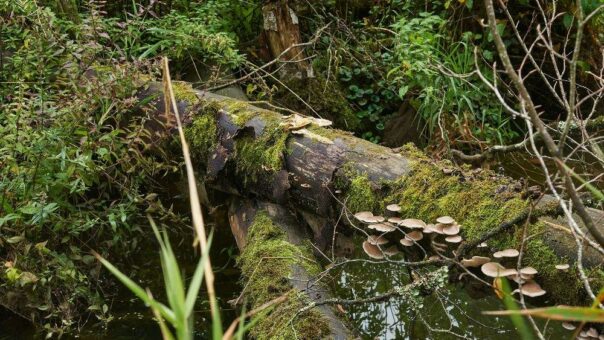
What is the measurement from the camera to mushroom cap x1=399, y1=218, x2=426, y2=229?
2.96 m

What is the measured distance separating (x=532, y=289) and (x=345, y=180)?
1.12 metres

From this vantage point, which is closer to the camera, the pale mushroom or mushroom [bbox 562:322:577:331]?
mushroom [bbox 562:322:577:331]

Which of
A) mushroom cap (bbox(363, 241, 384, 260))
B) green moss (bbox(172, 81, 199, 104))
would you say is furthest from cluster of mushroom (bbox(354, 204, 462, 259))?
green moss (bbox(172, 81, 199, 104))

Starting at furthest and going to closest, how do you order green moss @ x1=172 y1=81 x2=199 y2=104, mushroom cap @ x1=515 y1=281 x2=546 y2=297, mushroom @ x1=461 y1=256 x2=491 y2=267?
green moss @ x1=172 y1=81 x2=199 y2=104 → mushroom @ x1=461 y1=256 x2=491 y2=267 → mushroom cap @ x1=515 y1=281 x2=546 y2=297

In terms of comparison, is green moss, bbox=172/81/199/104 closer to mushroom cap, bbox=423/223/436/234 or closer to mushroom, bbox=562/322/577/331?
mushroom cap, bbox=423/223/436/234

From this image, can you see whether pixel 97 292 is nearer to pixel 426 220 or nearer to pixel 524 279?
pixel 426 220

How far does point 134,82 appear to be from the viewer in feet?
14.5

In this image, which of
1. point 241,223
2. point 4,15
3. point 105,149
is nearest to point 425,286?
point 241,223

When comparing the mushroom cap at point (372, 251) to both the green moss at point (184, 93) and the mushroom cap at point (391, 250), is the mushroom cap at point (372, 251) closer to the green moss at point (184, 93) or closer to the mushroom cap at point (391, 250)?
the mushroom cap at point (391, 250)

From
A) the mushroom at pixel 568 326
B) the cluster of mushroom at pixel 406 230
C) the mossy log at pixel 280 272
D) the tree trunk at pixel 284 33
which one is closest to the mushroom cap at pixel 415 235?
the cluster of mushroom at pixel 406 230

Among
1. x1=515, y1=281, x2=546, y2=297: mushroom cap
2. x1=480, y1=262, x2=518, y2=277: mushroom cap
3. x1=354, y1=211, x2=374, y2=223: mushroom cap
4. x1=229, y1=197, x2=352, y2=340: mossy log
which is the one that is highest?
x1=354, y1=211, x2=374, y2=223: mushroom cap

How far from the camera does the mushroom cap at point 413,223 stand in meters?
2.96

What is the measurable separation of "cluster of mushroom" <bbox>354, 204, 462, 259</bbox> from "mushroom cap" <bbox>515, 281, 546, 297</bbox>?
0.31m

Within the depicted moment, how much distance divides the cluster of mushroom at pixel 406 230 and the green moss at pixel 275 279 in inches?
14.7
